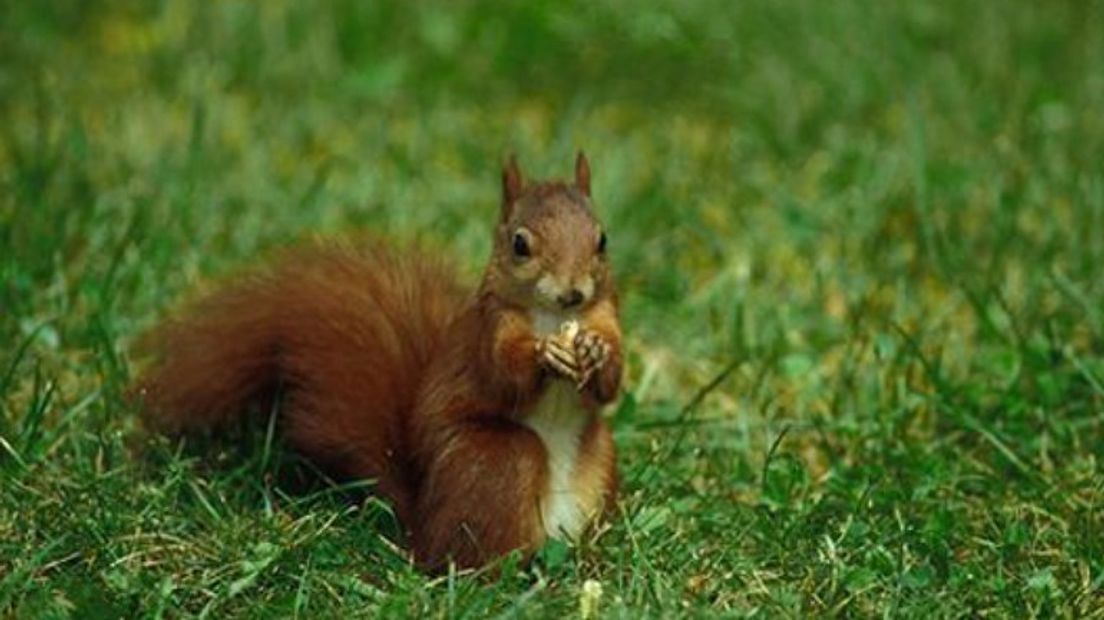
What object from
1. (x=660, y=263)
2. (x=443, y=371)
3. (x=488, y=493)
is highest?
(x=443, y=371)

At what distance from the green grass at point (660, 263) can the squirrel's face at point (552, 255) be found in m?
0.38

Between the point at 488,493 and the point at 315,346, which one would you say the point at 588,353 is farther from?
the point at 315,346

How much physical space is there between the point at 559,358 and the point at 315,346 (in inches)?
21.7

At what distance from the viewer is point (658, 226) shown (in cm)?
506

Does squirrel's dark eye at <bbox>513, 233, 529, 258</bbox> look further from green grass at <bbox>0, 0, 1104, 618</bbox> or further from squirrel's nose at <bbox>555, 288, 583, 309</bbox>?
green grass at <bbox>0, 0, 1104, 618</bbox>

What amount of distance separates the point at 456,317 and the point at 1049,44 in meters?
3.11

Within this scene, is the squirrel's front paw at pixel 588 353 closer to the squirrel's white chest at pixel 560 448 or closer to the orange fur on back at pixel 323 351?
the squirrel's white chest at pixel 560 448

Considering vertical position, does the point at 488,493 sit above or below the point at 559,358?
below

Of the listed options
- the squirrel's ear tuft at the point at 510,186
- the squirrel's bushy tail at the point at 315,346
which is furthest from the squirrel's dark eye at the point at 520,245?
the squirrel's bushy tail at the point at 315,346

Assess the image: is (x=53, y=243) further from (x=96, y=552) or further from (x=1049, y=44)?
(x=1049, y=44)

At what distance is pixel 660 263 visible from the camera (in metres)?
4.91

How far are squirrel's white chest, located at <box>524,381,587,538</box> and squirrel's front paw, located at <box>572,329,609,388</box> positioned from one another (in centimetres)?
9

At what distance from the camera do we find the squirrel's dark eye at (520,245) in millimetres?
3262

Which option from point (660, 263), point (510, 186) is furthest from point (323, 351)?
point (660, 263)
